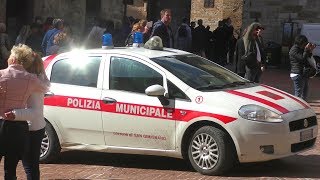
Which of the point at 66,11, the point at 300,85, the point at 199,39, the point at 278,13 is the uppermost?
the point at 66,11

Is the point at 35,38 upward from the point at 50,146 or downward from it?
upward

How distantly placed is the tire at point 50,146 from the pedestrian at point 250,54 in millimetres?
4759

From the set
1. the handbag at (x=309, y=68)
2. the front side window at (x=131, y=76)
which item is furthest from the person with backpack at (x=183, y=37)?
the front side window at (x=131, y=76)

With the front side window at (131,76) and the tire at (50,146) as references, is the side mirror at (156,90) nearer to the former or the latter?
the front side window at (131,76)

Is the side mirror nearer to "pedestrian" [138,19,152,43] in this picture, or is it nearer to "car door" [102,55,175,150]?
"car door" [102,55,175,150]

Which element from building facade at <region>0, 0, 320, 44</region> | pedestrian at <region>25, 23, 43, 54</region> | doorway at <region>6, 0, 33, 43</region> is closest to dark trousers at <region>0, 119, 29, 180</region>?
pedestrian at <region>25, 23, 43, 54</region>

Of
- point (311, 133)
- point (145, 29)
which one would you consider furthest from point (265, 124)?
point (145, 29)

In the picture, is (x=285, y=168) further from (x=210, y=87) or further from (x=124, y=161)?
(x=124, y=161)

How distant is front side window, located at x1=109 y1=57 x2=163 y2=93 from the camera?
27.2ft

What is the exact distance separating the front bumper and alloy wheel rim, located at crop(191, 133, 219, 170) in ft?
0.95

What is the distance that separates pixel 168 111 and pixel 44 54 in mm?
5890

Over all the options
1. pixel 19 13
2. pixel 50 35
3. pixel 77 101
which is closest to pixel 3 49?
pixel 50 35

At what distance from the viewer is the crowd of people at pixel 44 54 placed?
243 inches

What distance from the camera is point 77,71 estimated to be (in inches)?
348
